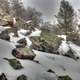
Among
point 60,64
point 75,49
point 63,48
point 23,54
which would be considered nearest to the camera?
point 23,54

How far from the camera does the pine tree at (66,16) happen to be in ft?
81.8

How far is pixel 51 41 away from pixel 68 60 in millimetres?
2217

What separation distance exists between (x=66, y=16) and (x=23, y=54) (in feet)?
51.5

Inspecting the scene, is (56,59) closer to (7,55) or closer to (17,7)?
(7,55)

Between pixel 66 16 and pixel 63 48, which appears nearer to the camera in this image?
pixel 63 48

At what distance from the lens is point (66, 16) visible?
2525 centimetres

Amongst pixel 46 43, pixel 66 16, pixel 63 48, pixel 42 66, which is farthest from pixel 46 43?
pixel 66 16

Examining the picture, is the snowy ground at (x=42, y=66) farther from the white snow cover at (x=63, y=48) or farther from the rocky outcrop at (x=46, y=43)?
the rocky outcrop at (x=46, y=43)

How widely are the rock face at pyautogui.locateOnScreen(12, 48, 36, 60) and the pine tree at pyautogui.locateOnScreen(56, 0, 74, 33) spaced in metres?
14.4

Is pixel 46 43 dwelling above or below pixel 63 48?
above

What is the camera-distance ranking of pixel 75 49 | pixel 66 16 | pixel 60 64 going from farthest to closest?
pixel 66 16 → pixel 75 49 → pixel 60 64

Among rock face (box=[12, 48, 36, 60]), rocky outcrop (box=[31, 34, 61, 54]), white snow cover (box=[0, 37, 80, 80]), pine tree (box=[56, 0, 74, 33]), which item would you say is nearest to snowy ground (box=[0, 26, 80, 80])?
white snow cover (box=[0, 37, 80, 80])

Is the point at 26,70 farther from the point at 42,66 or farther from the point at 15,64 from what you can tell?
the point at 42,66

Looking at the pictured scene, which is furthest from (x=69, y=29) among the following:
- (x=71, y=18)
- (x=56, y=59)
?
(x=56, y=59)
